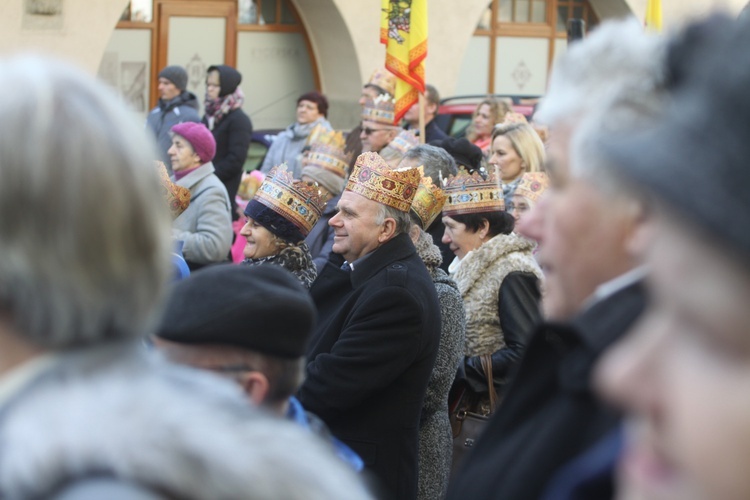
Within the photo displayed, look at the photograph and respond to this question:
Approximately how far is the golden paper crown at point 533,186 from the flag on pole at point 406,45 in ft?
7.72

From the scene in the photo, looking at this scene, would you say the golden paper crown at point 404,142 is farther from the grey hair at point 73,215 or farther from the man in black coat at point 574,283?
the grey hair at point 73,215

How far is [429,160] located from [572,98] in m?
4.61

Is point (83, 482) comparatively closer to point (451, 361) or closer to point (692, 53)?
point (692, 53)

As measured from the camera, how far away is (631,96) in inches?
67.2

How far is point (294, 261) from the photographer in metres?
5.24

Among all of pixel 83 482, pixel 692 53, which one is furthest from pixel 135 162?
pixel 692 53

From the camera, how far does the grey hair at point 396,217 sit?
15.7ft

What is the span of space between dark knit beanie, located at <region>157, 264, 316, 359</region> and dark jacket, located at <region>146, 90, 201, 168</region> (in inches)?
295

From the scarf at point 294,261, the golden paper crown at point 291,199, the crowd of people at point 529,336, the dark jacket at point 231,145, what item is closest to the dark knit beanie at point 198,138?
the golden paper crown at point 291,199

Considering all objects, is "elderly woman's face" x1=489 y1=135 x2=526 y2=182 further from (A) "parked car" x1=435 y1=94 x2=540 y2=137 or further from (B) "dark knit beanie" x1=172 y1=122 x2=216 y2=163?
(A) "parked car" x1=435 y1=94 x2=540 y2=137

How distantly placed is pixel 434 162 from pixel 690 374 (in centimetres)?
554

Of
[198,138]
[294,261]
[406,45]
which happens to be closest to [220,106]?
[406,45]

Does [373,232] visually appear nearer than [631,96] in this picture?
No

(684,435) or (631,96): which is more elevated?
(631,96)
